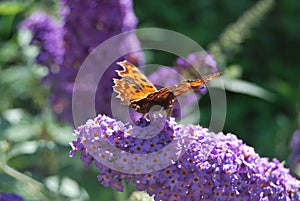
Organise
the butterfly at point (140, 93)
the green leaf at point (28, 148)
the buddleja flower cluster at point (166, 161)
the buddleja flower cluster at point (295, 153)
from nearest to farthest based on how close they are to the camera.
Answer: the buddleja flower cluster at point (166, 161) < the butterfly at point (140, 93) < the green leaf at point (28, 148) < the buddleja flower cluster at point (295, 153)

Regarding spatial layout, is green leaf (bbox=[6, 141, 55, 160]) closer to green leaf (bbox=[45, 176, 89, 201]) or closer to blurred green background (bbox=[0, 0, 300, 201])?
blurred green background (bbox=[0, 0, 300, 201])

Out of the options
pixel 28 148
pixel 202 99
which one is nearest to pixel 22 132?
pixel 28 148

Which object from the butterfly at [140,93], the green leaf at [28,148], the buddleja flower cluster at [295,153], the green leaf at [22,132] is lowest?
the green leaf at [28,148]

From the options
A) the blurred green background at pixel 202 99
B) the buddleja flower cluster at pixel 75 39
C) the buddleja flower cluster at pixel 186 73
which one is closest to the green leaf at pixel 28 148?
the blurred green background at pixel 202 99

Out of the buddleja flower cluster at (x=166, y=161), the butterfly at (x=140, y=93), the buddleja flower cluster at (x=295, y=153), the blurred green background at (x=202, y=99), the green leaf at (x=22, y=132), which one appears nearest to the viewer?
the buddleja flower cluster at (x=166, y=161)

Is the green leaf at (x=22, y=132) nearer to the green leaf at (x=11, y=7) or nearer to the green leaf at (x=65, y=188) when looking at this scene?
the green leaf at (x=65, y=188)

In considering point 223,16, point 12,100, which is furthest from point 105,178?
point 223,16
